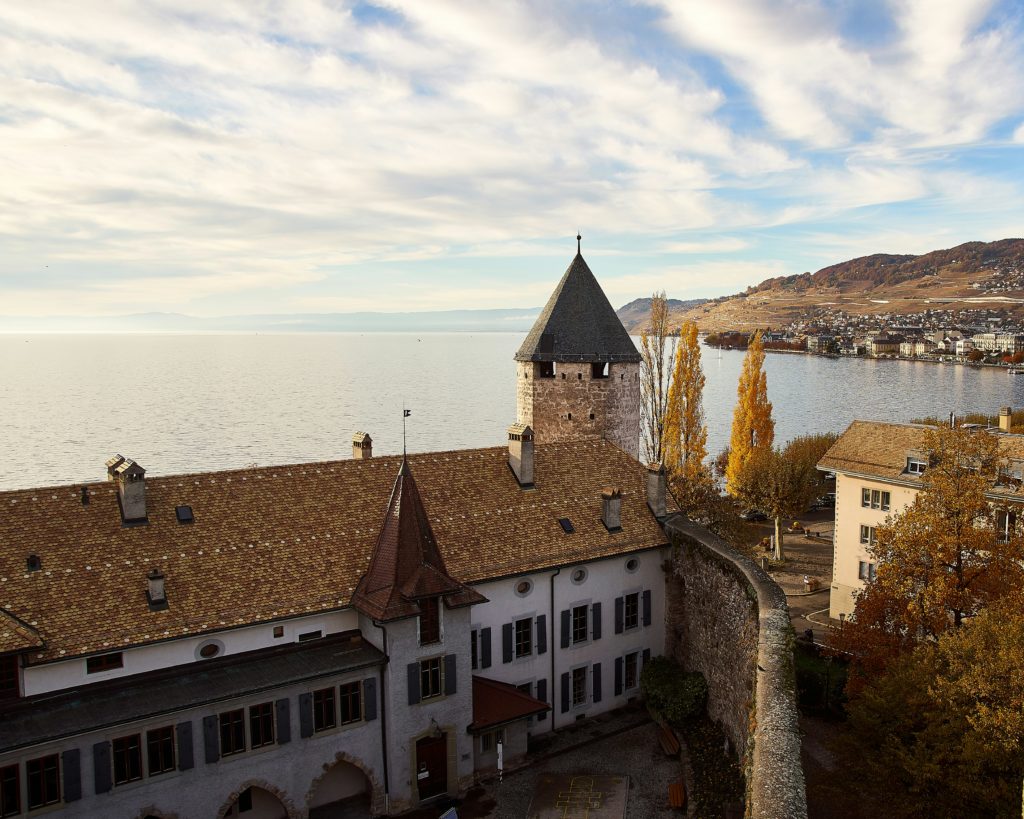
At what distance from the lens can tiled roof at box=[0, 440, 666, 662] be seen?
19859 millimetres

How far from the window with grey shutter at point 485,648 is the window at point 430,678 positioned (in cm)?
283

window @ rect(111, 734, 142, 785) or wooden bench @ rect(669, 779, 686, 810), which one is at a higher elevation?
window @ rect(111, 734, 142, 785)

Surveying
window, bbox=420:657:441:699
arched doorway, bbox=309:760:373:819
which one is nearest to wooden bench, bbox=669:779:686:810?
window, bbox=420:657:441:699

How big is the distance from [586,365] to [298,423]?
68.6 metres

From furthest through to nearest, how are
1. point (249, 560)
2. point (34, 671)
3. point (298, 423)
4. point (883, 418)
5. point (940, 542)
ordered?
point (883, 418) < point (298, 423) < point (940, 542) < point (249, 560) < point (34, 671)

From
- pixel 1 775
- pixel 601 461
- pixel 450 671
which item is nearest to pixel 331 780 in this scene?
pixel 450 671

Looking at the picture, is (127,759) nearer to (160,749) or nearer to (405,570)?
(160,749)

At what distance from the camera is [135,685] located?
19.6 metres

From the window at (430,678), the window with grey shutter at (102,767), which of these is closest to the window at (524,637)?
the window at (430,678)

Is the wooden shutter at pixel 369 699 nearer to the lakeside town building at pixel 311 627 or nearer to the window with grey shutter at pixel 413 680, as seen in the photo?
the lakeside town building at pixel 311 627

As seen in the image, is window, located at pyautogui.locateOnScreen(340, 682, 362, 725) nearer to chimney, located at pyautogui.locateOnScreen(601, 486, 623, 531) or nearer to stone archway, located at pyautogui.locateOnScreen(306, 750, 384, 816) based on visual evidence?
stone archway, located at pyautogui.locateOnScreen(306, 750, 384, 816)

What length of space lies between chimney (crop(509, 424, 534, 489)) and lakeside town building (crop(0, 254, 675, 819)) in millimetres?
93

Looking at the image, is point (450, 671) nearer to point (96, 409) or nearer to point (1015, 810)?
point (1015, 810)

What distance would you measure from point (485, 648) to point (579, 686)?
4.73 meters
